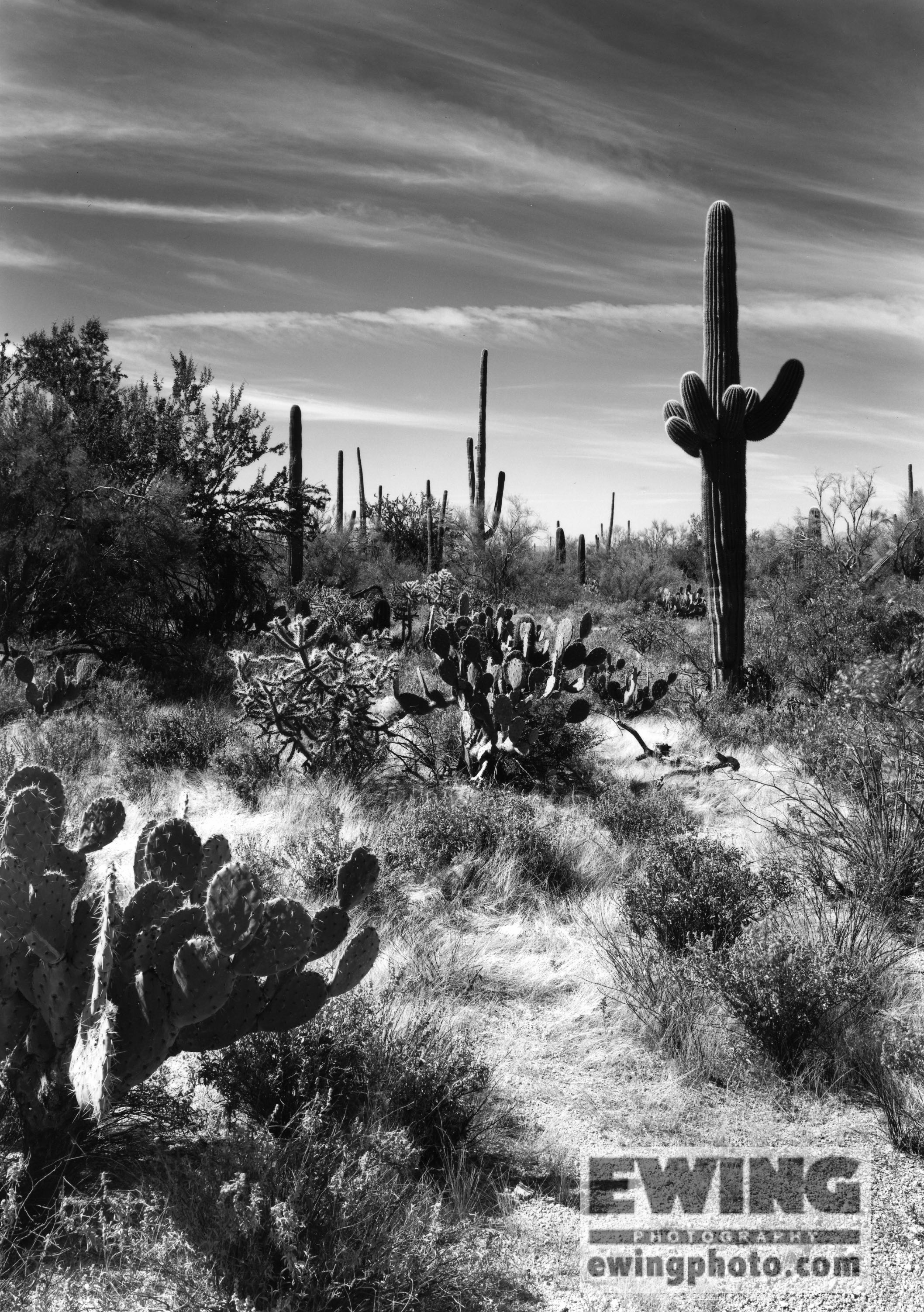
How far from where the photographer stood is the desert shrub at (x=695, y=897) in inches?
188

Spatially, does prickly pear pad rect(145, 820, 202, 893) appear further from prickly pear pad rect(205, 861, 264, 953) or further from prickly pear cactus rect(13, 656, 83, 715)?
prickly pear cactus rect(13, 656, 83, 715)

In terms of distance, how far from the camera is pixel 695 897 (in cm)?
486

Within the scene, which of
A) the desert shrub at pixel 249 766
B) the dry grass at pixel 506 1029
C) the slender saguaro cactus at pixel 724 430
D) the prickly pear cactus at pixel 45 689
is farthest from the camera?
the slender saguaro cactus at pixel 724 430

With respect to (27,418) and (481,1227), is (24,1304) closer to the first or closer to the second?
(481,1227)

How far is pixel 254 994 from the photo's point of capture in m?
3.18

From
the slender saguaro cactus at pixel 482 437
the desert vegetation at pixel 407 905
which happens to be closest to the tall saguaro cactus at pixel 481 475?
the slender saguaro cactus at pixel 482 437

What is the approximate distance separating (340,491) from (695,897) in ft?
123

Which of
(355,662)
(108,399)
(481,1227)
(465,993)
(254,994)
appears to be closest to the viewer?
(481,1227)

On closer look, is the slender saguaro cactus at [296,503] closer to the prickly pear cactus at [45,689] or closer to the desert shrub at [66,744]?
the prickly pear cactus at [45,689]

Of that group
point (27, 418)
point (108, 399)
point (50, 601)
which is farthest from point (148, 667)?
point (108, 399)

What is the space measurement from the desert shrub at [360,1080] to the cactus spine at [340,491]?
33.5 meters

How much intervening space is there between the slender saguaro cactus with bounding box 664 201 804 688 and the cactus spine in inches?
1010

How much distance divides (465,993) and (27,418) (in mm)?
10365

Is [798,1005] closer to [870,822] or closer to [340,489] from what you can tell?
[870,822]
